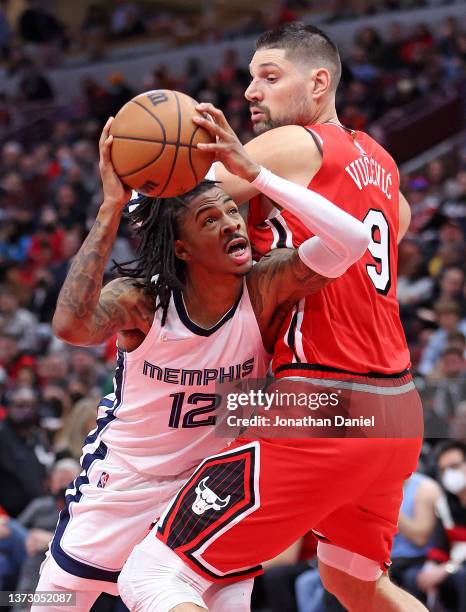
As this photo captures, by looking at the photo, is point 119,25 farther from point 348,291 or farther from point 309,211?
point 309,211

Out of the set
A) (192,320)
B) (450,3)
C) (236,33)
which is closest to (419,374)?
(192,320)

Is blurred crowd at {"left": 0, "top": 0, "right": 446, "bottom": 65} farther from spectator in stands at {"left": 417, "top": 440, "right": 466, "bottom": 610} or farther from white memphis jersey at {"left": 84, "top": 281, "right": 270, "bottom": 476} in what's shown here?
white memphis jersey at {"left": 84, "top": 281, "right": 270, "bottom": 476}

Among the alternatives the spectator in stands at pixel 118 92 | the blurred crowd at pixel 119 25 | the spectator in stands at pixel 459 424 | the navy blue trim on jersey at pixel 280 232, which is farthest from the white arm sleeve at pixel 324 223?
the blurred crowd at pixel 119 25

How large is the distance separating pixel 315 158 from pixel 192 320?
2.39 ft

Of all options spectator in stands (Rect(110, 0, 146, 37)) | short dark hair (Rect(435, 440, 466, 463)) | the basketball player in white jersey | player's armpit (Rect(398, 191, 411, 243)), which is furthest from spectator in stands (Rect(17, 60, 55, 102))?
the basketball player in white jersey

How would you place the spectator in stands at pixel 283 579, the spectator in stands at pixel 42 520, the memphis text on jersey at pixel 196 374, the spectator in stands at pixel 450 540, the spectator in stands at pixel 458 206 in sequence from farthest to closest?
the spectator in stands at pixel 458 206
the spectator in stands at pixel 42 520
the spectator in stands at pixel 283 579
the spectator in stands at pixel 450 540
the memphis text on jersey at pixel 196 374

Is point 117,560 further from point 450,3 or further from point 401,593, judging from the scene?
point 450,3

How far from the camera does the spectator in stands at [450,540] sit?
5965mm

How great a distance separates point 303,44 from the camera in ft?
13.1

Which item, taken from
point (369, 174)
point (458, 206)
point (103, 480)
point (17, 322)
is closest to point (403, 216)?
point (369, 174)

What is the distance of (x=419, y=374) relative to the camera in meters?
8.41

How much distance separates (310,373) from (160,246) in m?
0.74

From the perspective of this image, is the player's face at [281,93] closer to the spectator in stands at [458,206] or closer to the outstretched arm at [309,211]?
the outstretched arm at [309,211]

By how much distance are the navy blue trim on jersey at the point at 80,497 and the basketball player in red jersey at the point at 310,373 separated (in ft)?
2.02
